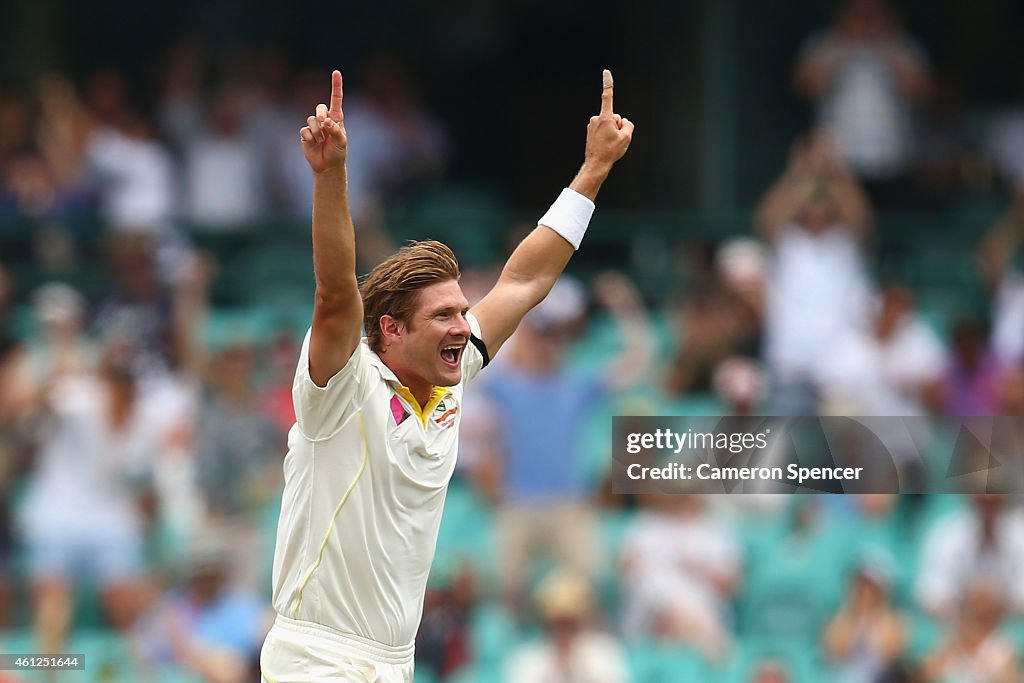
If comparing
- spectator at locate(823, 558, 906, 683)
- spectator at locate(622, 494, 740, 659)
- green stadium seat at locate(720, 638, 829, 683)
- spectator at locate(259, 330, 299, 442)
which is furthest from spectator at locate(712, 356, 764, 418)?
spectator at locate(259, 330, 299, 442)

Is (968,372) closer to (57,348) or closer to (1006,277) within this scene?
(1006,277)

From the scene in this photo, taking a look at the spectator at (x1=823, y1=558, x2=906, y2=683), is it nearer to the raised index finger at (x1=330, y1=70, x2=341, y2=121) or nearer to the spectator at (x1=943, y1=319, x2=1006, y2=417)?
the spectator at (x1=943, y1=319, x2=1006, y2=417)

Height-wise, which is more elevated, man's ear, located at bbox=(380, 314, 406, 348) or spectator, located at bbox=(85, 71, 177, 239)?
spectator, located at bbox=(85, 71, 177, 239)

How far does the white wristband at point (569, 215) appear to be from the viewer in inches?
209

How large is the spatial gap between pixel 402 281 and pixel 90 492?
5.42 m

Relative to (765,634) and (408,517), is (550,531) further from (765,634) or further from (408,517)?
(408,517)

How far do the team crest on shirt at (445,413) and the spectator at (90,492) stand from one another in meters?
4.80

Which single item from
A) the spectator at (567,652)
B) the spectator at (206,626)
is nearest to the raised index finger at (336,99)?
the spectator at (206,626)

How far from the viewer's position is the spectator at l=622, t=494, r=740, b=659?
9.13 m

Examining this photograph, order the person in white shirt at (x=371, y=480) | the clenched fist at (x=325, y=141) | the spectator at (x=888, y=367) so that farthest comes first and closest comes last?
the spectator at (x=888, y=367) < the person in white shirt at (x=371, y=480) < the clenched fist at (x=325, y=141)

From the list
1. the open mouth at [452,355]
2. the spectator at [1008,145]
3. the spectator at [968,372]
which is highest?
the spectator at [1008,145]

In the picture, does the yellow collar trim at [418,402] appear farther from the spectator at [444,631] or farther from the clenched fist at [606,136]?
the spectator at [444,631]

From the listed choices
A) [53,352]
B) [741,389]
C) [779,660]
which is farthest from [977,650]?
[53,352]

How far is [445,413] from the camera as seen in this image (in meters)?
4.81
